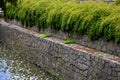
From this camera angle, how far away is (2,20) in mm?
16703

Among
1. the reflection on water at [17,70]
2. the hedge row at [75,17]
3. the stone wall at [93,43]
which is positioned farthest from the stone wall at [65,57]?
the hedge row at [75,17]

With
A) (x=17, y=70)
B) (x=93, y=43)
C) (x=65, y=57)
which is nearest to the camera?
(x=93, y=43)

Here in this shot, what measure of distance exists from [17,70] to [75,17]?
2.72m

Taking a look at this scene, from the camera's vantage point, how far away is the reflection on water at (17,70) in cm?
1003

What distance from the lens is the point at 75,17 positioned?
1019 centimetres

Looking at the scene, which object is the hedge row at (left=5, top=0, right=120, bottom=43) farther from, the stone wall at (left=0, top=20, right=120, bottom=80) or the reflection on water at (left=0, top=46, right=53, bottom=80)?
the reflection on water at (left=0, top=46, right=53, bottom=80)

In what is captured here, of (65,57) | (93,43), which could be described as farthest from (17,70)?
(93,43)

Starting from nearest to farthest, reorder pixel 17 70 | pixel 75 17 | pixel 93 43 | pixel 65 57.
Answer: pixel 93 43 < pixel 65 57 < pixel 75 17 < pixel 17 70

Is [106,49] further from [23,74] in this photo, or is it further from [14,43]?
[14,43]

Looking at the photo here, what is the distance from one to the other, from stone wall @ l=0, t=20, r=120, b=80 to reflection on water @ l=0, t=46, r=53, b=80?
32 centimetres

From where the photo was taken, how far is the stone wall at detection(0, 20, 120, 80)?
25.8ft

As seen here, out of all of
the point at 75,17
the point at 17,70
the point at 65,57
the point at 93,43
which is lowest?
the point at 17,70

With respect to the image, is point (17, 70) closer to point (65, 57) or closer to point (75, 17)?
point (65, 57)

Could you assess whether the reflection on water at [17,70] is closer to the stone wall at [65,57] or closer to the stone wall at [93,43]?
the stone wall at [65,57]
